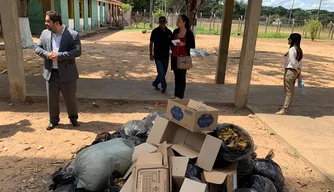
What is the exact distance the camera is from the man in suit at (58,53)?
13.5 ft

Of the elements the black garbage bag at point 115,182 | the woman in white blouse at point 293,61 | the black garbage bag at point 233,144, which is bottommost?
the black garbage bag at point 115,182

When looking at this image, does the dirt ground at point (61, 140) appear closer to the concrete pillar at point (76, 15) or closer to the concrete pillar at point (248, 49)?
the concrete pillar at point (248, 49)

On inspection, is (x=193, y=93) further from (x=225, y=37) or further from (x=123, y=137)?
(x=123, y=137)

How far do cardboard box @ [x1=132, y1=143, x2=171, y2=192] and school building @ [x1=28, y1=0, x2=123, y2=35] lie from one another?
19.3 feet

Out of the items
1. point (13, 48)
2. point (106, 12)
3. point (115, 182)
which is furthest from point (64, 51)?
point (106, 12)

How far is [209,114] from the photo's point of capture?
3.00m

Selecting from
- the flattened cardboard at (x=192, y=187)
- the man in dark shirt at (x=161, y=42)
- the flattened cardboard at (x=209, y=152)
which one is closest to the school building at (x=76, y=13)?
the man in dark shirt at (x=161, y=42)

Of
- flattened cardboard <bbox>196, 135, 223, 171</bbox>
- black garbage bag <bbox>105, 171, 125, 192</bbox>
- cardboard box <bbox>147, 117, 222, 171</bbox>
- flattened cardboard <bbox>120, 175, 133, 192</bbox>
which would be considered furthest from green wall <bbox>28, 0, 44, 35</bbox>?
flattened cardboard <bbox>120, 175, 133, 192</bbox>

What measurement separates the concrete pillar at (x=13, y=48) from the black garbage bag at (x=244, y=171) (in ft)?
15.0

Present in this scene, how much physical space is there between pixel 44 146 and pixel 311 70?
36.5 feet

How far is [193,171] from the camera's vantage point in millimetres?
2850

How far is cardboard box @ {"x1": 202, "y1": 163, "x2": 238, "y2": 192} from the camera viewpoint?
276 centimetres

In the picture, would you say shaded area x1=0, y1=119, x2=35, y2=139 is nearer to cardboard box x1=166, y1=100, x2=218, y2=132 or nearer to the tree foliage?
cardboard box x1=166, y1=100, x2=218, y2=132

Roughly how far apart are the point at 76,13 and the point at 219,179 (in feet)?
73.1
